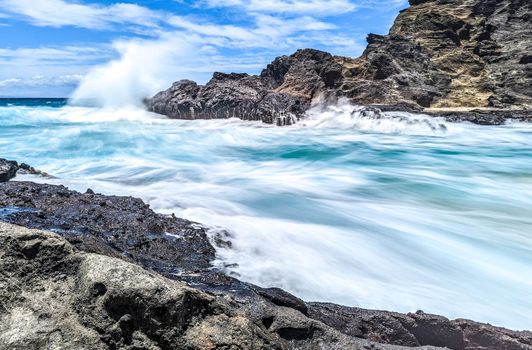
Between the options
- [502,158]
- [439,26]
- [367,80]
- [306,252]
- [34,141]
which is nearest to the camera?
[306,252]

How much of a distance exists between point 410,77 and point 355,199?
65.4ft

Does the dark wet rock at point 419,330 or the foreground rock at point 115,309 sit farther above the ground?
the foreground rock at point 115,309

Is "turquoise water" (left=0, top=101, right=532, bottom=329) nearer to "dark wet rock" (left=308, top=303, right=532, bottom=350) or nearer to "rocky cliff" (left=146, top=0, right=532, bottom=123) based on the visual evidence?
"dark wet rock" (left=308, top=303, right=532, bottom=350)

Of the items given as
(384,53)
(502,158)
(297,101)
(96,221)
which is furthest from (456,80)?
(96,221)

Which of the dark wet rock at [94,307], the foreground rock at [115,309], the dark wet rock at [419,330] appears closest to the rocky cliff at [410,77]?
the dark wet rock at [419,330]

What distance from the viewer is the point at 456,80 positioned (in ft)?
97.0

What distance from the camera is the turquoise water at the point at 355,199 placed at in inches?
174

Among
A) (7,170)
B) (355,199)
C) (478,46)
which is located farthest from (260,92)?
(7,170)

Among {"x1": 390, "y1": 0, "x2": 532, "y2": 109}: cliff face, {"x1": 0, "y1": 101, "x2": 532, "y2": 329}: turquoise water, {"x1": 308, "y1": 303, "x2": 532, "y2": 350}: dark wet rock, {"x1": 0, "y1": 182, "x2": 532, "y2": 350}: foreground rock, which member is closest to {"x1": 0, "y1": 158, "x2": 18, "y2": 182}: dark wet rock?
{"x1": 0, "y1": 101, "x2": 532, "y2": 329}: turquoise water

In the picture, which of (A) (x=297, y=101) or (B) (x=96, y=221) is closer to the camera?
(B) (x=96, y=221)

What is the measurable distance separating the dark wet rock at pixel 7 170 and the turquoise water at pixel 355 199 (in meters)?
0.84

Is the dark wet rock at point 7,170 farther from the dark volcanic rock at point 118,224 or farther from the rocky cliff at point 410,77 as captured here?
the rocky cliff at point 410,77

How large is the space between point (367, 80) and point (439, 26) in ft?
34.2

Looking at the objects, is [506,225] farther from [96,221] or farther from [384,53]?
[384,53]
